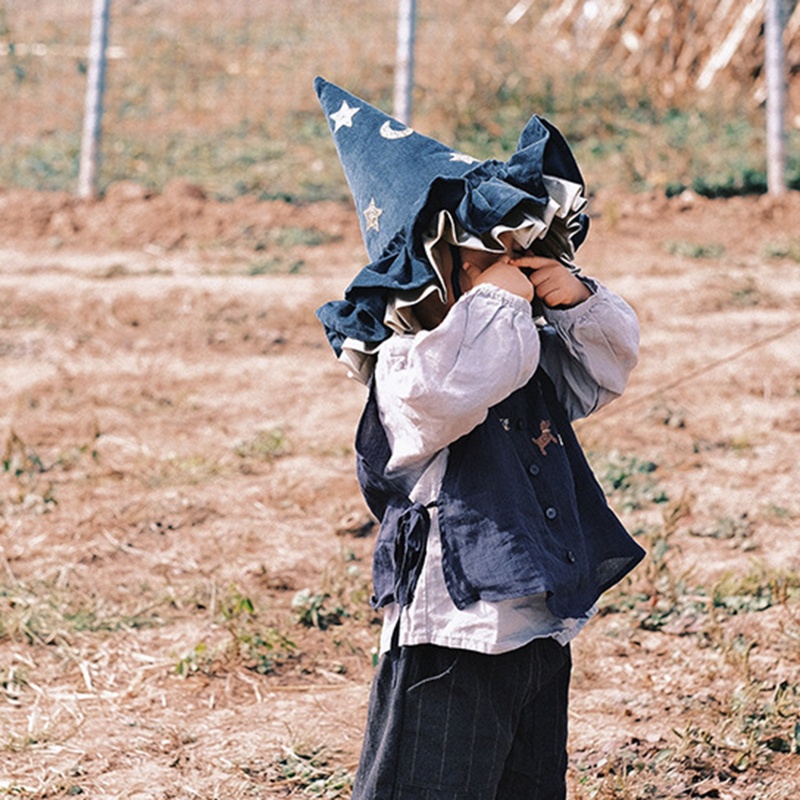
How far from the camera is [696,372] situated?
610 centimetres

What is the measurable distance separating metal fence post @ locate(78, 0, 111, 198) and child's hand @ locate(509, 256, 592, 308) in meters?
6.88

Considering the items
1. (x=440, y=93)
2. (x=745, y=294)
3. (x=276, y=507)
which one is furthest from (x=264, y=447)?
(x=440, y=93)

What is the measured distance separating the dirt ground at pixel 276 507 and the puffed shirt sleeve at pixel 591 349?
104cm

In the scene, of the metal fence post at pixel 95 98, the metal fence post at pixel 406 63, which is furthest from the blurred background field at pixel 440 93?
the metal fence post at pixel 406 63

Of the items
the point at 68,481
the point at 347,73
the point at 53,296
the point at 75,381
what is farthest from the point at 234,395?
the point at 347,73

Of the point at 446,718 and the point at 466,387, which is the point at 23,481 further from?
the point at 466,387

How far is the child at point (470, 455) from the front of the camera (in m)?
1.99

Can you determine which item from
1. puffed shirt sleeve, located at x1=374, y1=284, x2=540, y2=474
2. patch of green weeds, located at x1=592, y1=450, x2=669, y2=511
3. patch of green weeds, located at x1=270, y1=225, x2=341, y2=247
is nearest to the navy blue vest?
puffed shirt sleeve, located at x1=374, y1=284, x2=540, y2=474

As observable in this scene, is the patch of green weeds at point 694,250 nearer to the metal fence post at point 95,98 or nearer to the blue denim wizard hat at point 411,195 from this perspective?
the metal fence post at point 95,98

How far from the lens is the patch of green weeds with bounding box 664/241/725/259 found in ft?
24.8

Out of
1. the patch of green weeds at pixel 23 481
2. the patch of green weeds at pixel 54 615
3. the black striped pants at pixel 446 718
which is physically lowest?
the patch of green weeds at pixel 23 481

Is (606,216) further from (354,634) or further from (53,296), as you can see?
(354,634)

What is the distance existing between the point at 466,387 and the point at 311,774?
136 cm

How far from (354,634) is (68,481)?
1.80m
